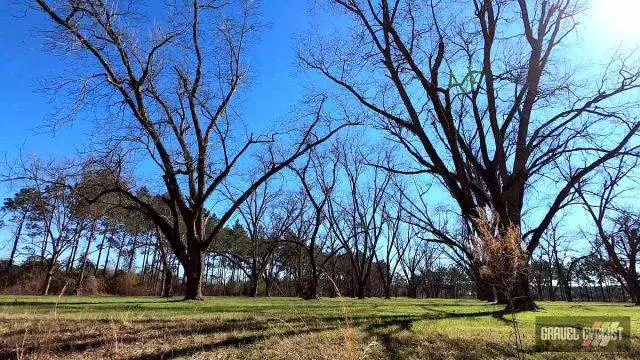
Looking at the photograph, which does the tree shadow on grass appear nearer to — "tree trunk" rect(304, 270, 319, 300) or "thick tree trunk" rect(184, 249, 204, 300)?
"thick tree trunk" rect(184, 249, 204, 300)

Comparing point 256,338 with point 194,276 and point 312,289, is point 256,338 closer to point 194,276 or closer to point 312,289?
point 194,276

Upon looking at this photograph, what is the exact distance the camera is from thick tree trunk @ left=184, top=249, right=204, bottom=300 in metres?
16.2

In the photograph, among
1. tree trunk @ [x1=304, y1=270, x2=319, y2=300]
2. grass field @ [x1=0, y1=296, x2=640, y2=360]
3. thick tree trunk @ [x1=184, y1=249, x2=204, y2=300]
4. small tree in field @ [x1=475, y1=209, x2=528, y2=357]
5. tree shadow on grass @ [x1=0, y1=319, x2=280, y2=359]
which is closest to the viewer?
small tree in field @ [x1=475, y1=209, x2=528, y2=357]

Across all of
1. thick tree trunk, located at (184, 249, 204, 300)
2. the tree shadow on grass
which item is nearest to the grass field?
the tree shadow on grass

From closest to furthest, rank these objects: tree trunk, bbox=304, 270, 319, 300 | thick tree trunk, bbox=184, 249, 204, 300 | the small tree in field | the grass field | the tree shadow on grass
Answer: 1. the small tree in field
2. the grass field
3. the tree shadow on grass
4. thick tree trunk, bbox=184, 249, 204, 300
5. tree trunk, bbox=304, 270, 319, 300

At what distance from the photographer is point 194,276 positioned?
1639cm

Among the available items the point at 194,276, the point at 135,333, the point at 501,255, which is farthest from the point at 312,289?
the point at 501,255

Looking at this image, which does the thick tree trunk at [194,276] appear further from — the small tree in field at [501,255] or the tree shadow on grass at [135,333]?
the small tree in field at [501,255]

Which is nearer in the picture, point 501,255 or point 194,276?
point 501,255

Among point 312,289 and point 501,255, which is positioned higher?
point 501,255

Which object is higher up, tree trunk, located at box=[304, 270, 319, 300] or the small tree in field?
the small tree in field

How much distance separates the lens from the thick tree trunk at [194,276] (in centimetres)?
1618

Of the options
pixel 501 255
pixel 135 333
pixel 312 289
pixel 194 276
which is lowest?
pixel 135 333

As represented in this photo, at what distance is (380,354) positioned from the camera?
6.79 metres
